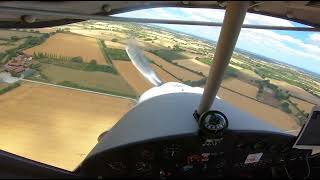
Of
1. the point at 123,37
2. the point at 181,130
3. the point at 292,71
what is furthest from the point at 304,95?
the point at 123,37

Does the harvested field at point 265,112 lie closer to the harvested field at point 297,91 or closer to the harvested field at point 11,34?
the harvested field at point 297,91

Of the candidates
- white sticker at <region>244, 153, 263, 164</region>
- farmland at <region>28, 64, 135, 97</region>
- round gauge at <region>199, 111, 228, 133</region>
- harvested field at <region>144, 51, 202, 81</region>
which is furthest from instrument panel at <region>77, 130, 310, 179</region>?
harvested field at <region>144, 51, 202, 81</region>

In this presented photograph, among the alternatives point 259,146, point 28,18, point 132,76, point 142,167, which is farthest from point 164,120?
point 28,18

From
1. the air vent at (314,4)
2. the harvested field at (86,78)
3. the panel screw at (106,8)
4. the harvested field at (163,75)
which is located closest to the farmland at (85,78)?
the harvested field at (86,78)

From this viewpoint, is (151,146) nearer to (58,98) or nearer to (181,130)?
(181,130)

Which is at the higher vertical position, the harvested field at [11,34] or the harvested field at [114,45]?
the harvested field at [11,34]

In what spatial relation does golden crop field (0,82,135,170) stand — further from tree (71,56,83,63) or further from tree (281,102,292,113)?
tree (281,102,292,113)
